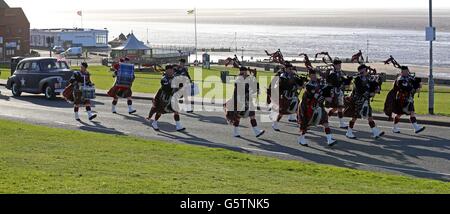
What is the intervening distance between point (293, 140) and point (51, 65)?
16.7 metres

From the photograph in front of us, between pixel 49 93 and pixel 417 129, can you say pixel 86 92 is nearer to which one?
pixel 49 93

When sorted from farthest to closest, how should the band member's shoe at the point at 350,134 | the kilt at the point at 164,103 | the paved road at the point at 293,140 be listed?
the kilt at the point at 164,103, the band member's shoe at the point at 350,134, the paved road at the point at 293,140

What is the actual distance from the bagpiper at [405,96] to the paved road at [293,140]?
1.19 ft

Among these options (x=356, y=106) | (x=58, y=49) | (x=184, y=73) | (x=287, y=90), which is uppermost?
(x=58, y=49)

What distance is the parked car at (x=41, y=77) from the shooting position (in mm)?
32281

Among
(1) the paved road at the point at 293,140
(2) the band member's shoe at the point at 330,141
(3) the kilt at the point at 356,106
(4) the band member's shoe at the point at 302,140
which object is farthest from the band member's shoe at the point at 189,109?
(2) the band member's shoe at the point at 330,141

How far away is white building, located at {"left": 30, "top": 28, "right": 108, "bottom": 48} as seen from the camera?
130 metres

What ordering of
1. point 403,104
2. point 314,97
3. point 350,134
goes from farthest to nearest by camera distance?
point 403,104 < point 350,134 < point 314,97

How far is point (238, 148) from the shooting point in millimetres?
18891

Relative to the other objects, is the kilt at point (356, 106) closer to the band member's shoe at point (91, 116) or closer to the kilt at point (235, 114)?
the kilt at point (235, 114)

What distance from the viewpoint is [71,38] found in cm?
13075

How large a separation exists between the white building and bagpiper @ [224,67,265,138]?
110147 millimetres

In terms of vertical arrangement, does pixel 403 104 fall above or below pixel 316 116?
above

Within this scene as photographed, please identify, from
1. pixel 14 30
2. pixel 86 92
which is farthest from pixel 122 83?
pixel 14 30
